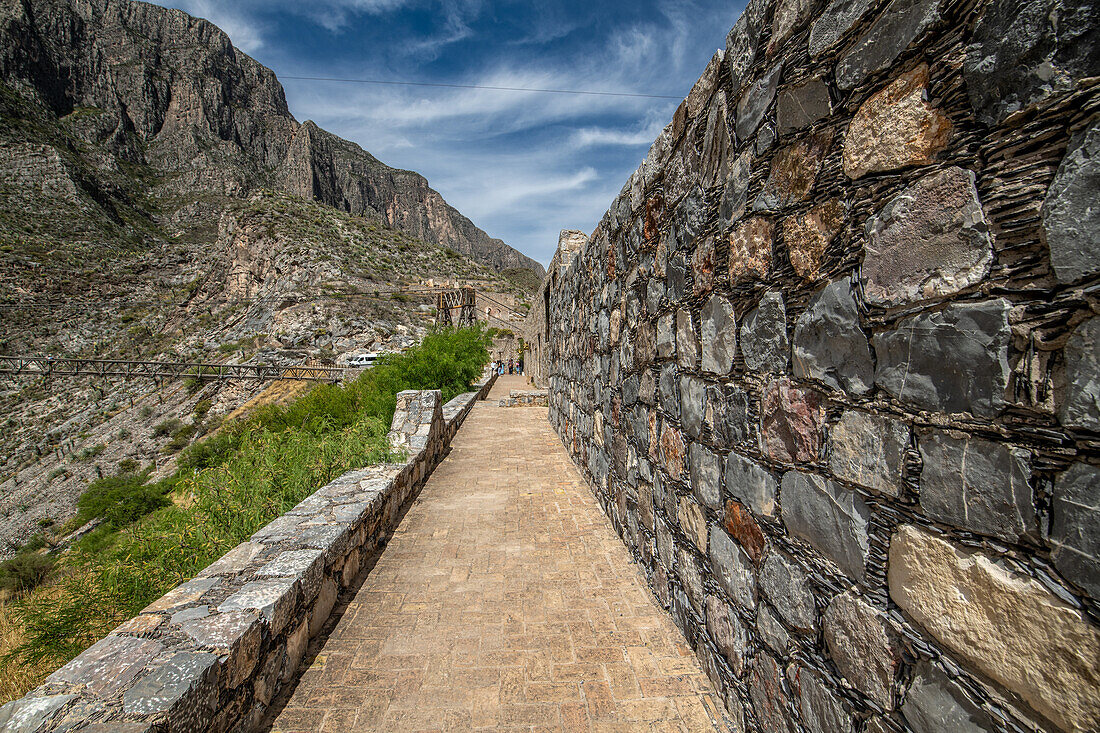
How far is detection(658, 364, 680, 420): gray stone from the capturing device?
2879 mm

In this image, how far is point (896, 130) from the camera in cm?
129

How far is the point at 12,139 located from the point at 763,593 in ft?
212

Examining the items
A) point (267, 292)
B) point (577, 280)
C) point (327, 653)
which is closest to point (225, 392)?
point (267, 292)

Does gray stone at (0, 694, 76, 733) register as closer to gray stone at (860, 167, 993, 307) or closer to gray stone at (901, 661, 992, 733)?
gray stone at (901, 661, 992, 733)

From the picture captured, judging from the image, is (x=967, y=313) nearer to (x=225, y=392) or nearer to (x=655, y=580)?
(x=655, y=580)

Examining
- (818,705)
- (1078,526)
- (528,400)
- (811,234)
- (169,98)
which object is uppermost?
(169,98)

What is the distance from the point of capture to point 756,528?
2.01m

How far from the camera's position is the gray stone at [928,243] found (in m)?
1.06

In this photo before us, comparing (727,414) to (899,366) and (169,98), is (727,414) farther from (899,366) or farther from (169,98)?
(169,98)

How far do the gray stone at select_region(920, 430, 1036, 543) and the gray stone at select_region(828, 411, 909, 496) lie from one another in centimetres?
8

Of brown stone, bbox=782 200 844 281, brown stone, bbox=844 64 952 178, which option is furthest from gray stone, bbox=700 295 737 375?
brown stone, bbox=844 64 952 178

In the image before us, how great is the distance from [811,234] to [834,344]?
41 centimetres

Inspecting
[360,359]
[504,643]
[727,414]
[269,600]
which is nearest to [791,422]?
[727,414]

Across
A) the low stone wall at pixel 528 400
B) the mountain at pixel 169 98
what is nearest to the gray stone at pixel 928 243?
the low stone wall at pixel 528 400
